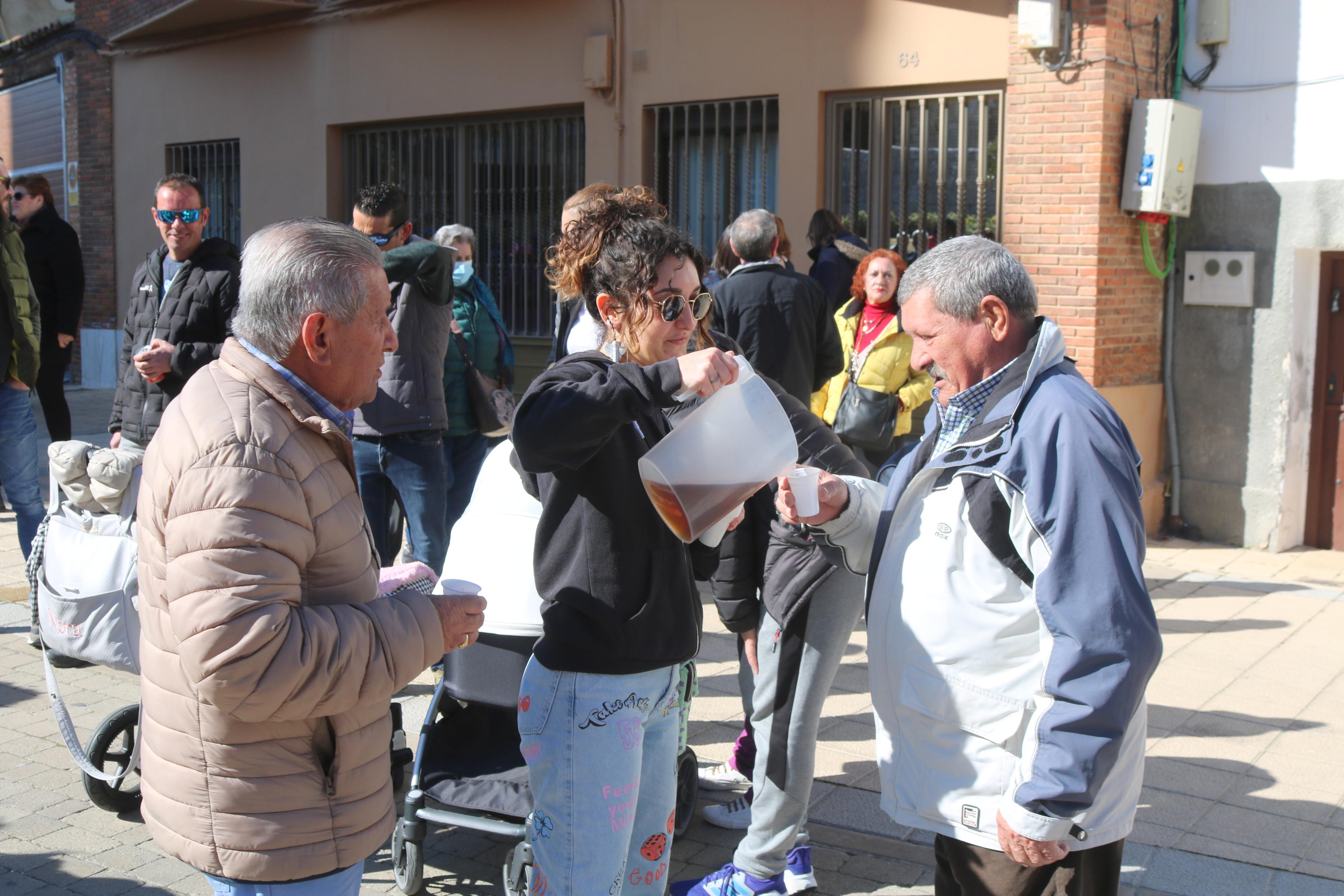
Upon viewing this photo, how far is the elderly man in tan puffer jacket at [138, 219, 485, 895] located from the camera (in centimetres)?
173

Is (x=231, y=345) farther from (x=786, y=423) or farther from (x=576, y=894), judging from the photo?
(x=576, y=894)

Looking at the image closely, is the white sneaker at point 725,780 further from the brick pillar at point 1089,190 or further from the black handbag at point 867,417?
the brick pillar at point 1089,190

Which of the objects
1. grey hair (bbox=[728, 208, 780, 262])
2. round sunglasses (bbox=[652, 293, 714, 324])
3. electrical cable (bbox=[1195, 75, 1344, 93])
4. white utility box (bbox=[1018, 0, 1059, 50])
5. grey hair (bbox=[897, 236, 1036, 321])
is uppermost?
white utility box (bbox=[1018, 0, 1059, 50])

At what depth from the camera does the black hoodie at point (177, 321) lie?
4578 mm

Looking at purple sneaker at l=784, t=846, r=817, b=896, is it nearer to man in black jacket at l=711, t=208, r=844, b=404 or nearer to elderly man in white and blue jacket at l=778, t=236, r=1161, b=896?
elderly man in white and blue jacket at l=778, t=236, r=1161, b=896

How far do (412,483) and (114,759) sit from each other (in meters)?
1.52

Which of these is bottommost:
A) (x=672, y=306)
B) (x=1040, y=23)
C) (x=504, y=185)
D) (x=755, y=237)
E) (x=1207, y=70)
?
(x=672, y=306)

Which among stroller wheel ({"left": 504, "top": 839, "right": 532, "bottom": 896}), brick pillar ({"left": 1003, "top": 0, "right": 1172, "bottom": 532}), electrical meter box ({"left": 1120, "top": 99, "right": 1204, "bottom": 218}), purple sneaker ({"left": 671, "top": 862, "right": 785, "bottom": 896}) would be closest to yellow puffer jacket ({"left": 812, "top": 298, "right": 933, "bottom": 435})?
brick pillar ({"left": 1003, "top": 0, "right": 1172, "bottom": 532})

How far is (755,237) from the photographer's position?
5.42 m

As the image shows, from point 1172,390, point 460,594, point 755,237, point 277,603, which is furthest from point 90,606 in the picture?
point 1172,390

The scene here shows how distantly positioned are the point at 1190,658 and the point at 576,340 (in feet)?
13.1

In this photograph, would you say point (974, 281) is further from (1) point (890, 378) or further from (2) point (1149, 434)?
(2) point (1149, 434)

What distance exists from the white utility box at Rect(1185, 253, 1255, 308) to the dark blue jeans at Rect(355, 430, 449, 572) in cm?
545

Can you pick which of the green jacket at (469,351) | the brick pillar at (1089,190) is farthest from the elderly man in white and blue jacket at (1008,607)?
the brick pillar at (1089,190)
